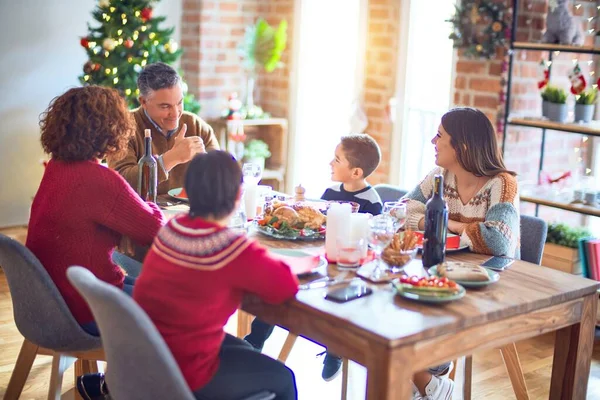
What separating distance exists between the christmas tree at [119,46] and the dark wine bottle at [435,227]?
2.88m

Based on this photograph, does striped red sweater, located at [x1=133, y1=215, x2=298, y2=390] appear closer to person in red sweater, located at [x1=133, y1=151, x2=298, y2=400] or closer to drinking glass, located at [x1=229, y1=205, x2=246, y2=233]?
person in red sweater, located at [x1=133, y1=151, x2=298, y2=400]

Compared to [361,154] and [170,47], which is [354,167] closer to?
[361,154]

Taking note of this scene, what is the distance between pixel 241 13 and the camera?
18.1ft

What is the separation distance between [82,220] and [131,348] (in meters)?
0.62

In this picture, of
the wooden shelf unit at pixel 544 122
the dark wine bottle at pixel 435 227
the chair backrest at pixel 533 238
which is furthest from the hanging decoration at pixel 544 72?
the dark wine bottle at pixel 435 227

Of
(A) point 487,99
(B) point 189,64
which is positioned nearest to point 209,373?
(A) point 487,99

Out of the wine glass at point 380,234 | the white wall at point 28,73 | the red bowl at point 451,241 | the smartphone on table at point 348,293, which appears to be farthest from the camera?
the white wall at point 28,73

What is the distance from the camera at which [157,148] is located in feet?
11.0

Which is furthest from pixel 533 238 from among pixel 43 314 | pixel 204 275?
pixel 43 314

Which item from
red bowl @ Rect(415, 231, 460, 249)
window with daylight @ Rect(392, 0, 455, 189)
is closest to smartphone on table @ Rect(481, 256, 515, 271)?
red bowl @ Rect(415, 231, 460, 249)

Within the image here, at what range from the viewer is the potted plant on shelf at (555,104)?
12.9 feet

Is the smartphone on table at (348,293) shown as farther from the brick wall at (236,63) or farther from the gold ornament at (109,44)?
the gold ornament at (109,44)

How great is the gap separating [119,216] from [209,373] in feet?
1.83

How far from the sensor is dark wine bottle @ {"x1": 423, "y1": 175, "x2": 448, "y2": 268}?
2252 millimetres
